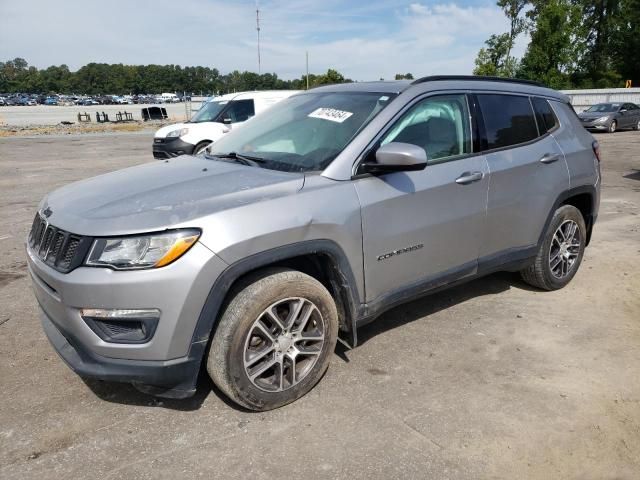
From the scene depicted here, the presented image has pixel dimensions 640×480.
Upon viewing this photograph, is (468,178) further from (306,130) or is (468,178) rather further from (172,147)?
(172,147)

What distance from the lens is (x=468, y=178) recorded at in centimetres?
353

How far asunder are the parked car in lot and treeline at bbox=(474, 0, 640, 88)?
2226 centimetres

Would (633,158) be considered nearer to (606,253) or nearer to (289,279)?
(606,253)

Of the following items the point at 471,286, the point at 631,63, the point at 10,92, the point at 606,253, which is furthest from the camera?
the point at 10,92

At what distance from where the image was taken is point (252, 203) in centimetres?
266

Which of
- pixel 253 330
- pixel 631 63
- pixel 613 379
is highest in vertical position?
pixel 631 63

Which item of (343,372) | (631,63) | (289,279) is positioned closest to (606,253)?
(343,372)

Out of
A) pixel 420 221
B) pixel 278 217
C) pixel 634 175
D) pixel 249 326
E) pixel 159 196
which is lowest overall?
pixel 634 175

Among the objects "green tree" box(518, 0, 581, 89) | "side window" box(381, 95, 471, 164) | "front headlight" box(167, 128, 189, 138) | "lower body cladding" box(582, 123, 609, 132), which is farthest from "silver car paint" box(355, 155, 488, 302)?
"green tree" box(518, 0, 581, 89)

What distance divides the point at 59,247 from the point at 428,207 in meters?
2.13

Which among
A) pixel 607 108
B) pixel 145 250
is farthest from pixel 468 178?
pixel 607 108

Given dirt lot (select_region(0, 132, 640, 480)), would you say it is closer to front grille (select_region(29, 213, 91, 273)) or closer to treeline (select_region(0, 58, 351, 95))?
front grille (select_region(29, 213, 91, 273))

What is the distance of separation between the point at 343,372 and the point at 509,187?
5.93 feet

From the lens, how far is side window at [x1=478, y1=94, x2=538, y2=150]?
150 inches
